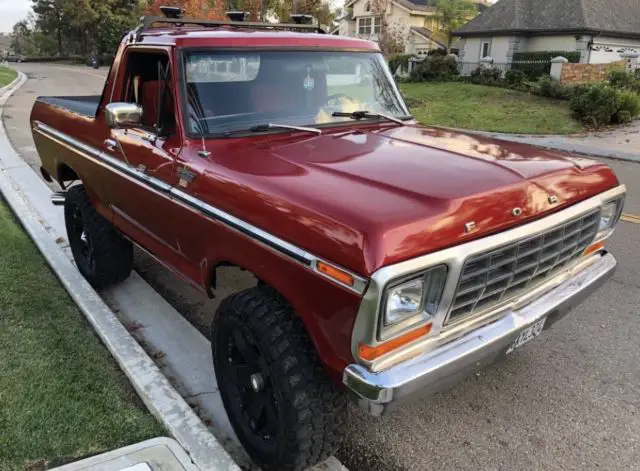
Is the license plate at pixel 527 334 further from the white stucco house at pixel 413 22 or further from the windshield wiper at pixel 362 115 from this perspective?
the white stucco house at pixel 413 22

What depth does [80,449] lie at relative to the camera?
2.74 metres

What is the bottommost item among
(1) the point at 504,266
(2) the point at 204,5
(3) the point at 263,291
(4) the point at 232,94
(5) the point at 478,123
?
(5) the point at 478,123

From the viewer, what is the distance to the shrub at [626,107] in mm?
15664

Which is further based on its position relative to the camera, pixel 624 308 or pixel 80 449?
pixel 624 308

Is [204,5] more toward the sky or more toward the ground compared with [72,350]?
more toward the sky

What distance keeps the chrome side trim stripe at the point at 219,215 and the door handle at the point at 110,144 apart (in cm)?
7

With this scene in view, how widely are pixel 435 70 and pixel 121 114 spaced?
26862 millimetres

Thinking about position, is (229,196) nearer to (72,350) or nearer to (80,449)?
(80,449)

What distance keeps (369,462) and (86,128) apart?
3289 mm

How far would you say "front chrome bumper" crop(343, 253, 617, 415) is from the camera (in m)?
2.23

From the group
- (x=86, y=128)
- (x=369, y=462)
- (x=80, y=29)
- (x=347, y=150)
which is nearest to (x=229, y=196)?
(x=347, y=150)

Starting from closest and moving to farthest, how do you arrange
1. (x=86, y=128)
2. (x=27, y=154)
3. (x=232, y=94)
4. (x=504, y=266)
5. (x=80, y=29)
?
1. (x=504, y=266)
2. (x=232, y=94)
3. (x=86, y=128)
4. (x=27, y=154)
5. (x=80, y=29)

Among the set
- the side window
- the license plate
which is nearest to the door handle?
the side window

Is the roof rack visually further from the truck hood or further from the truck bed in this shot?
the truck hood
